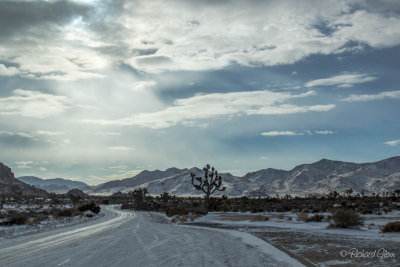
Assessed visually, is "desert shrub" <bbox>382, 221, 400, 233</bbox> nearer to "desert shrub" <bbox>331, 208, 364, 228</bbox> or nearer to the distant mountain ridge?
"desert shrub" <bbox>331, 208, 364, 228</bbox>

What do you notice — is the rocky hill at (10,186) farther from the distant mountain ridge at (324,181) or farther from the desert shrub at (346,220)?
the desert shrub at (346,220)

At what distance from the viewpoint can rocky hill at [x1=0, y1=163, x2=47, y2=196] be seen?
413ft

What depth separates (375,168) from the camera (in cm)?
15288

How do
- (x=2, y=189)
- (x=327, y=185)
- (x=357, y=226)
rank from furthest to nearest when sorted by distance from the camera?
(x=327, y=185)
(x=2, y=189)
(x=357, y=226)

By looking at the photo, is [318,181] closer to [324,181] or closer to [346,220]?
[324,181]

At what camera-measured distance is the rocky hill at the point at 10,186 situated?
413ft

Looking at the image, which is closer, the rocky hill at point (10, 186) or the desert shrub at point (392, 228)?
the desert shrub at point (392, 228)

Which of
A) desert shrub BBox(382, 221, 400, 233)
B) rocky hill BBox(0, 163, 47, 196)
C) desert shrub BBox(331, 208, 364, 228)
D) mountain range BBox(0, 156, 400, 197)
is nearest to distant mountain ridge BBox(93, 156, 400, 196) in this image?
mountain range BBox(0, 156, 400, 197)

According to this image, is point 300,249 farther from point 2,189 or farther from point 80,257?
point 2,189

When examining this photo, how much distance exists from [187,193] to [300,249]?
6255 inches

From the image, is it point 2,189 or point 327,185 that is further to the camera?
point 327,185

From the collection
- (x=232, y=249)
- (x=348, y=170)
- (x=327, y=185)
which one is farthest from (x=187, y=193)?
(x=232, y=249)

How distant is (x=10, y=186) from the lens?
132750 mm

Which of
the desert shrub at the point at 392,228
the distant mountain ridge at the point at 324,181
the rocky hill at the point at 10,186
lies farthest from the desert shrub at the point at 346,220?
the rocky hill at the point at 10,186
